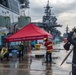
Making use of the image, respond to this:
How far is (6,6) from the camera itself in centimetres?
3244

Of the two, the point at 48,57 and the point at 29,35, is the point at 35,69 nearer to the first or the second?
the point at 48,57

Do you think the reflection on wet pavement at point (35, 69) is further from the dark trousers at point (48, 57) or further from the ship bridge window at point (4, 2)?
the ship bridge window at point (4, 2)

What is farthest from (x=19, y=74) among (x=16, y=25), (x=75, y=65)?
(x=16, y=25)

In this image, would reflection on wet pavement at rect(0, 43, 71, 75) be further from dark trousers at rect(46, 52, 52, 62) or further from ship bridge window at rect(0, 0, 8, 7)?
ship bridge window at rect(0, 0, 8, 7)

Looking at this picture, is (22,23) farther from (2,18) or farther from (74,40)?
(74,40)

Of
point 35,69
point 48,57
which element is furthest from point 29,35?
point 35,69

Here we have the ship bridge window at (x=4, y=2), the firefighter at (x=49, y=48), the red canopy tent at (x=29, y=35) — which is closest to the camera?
the firefighter at (x=49, y=48)

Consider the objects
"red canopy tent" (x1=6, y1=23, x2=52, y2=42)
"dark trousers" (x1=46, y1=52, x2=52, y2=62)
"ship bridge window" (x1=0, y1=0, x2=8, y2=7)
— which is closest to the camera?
"dark trousers" (x1=46, y1=52, x2=52, y2=62)

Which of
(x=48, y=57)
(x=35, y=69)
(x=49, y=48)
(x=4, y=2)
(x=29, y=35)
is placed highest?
(x=4, y=2)

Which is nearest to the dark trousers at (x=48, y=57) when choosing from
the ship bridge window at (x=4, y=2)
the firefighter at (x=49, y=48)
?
the firefighter at (x=49, y=48)

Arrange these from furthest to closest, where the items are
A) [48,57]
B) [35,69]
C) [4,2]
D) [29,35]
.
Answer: [4,2], [29,35], [48,57], [35,69]

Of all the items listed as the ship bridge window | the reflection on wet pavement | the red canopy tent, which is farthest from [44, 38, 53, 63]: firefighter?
the ship bridge window

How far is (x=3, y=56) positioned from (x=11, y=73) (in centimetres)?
670

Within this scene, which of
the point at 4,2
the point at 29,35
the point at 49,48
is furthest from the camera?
the point at 4,2
